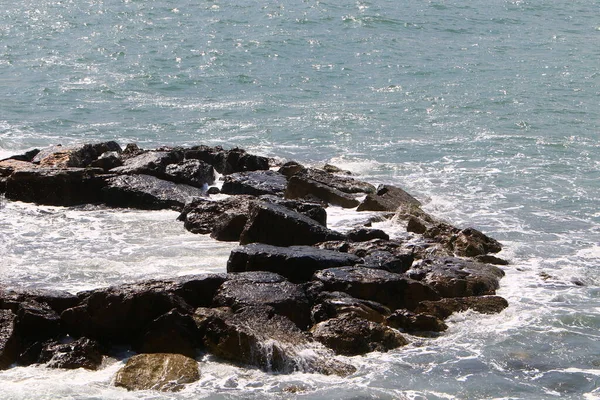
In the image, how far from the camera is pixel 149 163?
17.5 m

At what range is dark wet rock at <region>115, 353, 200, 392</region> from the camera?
9578 mm

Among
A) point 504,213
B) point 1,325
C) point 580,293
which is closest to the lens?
point 1,325

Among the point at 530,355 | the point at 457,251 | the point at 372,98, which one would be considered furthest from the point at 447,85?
the point at 530,355

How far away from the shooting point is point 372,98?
89.4ft

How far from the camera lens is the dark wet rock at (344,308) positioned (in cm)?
→ 1109

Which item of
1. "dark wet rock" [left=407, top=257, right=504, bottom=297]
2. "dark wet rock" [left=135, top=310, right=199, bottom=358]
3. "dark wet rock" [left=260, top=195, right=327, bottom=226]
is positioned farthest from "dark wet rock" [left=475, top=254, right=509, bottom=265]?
"dark wet rock" [left=135, top=310, right=199, bottom=358]

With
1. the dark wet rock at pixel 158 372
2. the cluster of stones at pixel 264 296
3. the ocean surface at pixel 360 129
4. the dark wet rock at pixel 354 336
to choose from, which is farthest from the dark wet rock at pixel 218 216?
the dark wet rock at pixel 158 372

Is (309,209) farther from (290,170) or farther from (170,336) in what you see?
(170,336)

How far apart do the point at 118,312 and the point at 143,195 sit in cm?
599

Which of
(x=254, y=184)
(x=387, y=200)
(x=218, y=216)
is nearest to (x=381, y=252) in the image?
(x=218, y=216)

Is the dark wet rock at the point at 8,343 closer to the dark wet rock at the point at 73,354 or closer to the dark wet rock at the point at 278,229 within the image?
the dark wet rock at the point at 73,354

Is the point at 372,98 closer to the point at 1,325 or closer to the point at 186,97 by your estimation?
the point at 186,97

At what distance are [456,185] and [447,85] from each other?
10.3 m

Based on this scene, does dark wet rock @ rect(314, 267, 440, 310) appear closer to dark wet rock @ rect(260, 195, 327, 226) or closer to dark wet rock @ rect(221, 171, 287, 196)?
dark wet rock @ rect(260, 195, 327, 226)
